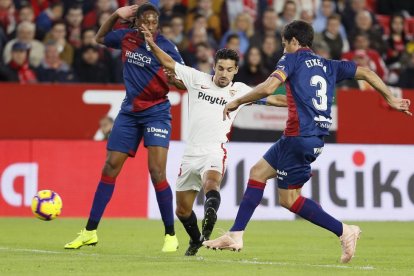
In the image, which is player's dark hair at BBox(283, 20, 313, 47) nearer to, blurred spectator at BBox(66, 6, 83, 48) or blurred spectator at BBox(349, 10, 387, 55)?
blurred spectator at BBox(66, 6, 83, 48)

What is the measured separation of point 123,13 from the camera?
11.5 meters

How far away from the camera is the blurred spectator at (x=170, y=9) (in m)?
20.3

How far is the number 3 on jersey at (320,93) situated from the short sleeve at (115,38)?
7.97 feet

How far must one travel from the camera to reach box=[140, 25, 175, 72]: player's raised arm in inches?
427

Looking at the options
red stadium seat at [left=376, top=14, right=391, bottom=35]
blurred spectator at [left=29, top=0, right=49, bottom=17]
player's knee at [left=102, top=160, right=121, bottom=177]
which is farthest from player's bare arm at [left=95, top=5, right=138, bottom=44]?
red stadium seat at [left=376, top=14, right=391, bottom=35]

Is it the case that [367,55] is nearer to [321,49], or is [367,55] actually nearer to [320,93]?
[321,49]

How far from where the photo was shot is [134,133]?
11.8m

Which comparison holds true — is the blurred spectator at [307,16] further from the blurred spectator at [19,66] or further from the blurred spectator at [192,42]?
the blurred spectator at [19,66]

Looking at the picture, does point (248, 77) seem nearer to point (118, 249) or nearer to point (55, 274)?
point (118, 249)

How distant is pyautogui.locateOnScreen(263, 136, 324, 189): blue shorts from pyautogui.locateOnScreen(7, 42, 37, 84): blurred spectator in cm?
887

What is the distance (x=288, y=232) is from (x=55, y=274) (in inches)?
246

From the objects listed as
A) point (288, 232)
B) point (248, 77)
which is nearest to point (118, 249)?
point (288, 232)

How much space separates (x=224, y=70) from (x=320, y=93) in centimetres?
114

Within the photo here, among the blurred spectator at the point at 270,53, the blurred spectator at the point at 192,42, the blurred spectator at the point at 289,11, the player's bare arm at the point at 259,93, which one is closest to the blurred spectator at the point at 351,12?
the blurred spectator at the point at 289,11
